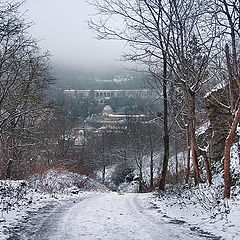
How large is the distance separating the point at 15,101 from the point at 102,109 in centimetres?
10247

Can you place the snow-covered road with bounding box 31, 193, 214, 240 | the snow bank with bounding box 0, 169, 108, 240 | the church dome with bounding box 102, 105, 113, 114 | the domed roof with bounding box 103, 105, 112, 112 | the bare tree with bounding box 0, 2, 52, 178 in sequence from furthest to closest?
the domed roof with bounding box 103, 105, 112, 112 → the church dome with bounding box 102, 105, 113, 114 → the bare tree with bounding box 0, 2, 52, 178 → the snow bank with bounding box 0, 169, 108, 240 → the snow-covered road with bounding box 31, 193, 214, 240

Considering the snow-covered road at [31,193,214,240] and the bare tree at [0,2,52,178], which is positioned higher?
the bare tree at [0,2,52,178]

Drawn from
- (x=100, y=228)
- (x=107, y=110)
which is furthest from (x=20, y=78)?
(x=107, y=110)

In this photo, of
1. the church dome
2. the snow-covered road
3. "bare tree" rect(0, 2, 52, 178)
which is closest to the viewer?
the snow-covered road

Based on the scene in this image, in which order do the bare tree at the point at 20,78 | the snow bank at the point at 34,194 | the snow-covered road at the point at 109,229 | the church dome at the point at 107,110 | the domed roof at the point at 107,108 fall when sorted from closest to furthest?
the snow-covered road at the point at 109,229 < the snow bank at the point at 34,194 < the bare tree at the point at 20,78 < the church dome at the point at 107,110 < the domed roof at the point at 107,108

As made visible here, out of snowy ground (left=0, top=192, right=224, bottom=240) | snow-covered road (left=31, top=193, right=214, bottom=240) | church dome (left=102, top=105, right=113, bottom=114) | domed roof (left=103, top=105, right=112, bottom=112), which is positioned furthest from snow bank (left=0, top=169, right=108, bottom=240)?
domed roof (left=103, top=105, right=112, bottom=112)

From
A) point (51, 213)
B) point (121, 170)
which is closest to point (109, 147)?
point (121, 170)

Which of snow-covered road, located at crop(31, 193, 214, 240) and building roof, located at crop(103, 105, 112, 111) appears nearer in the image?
snow-covered road, located at crop(31, 193, 214, 240)

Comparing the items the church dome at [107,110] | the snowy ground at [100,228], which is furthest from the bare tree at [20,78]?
the church dome at [107,110]

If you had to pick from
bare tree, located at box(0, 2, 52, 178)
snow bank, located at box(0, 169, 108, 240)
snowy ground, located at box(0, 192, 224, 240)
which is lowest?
snow bank, located at box(0, 169, 108, 240)

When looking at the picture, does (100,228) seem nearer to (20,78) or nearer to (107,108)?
(20,78)

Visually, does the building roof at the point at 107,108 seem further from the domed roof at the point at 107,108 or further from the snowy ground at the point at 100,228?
the snowy ground at the point at 100,228

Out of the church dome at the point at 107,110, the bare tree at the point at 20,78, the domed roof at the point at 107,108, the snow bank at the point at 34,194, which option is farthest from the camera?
the domed roof at the point at 107,108

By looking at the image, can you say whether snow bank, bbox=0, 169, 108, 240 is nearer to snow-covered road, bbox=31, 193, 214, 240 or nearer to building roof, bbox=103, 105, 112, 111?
snow-covered road, bbox=31, 193, 214, 240
